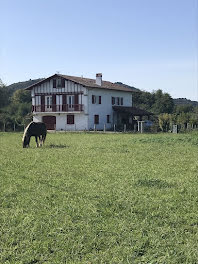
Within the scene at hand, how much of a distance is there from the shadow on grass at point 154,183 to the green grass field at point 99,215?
24mm

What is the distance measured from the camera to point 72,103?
39.8m

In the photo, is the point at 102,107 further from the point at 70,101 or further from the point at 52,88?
the point at 52,88

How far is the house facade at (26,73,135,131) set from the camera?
39.1m

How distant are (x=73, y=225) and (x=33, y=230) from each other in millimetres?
630

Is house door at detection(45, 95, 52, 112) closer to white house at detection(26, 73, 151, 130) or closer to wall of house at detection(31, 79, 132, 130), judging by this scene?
white house at detection(26, 73, 151, 130)

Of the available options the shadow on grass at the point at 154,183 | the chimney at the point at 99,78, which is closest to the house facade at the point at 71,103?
the chimney at the point at 99,78

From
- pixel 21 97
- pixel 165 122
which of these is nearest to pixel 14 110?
pixel 21 97

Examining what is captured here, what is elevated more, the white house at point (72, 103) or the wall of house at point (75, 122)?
the white house at point (72, 103)

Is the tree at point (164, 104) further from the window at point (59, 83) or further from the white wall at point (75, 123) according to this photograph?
the window at point (59, 83)

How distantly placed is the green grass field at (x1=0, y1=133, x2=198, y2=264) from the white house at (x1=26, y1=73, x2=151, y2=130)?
29.2 meters

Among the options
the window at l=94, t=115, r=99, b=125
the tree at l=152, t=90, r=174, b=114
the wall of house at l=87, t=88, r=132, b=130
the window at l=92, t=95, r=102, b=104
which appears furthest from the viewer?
the tree at l=152, t=90, r=174, b=114

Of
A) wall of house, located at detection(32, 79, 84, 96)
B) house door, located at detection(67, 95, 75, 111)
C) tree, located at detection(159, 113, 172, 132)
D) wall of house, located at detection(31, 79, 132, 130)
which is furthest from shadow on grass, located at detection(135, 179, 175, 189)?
house door, located at detection(67, 95, 75, 111)

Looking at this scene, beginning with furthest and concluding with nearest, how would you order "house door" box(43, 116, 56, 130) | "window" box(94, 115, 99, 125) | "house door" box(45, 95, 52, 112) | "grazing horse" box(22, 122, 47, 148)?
"house door" box(43, 116, 56, 130) → "house door" box(45, 95, 52, 112) → "window" box(94, 115, 99, 125) → "grazing horse" box(22, 122, 47, 148)

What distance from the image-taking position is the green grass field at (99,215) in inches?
171
